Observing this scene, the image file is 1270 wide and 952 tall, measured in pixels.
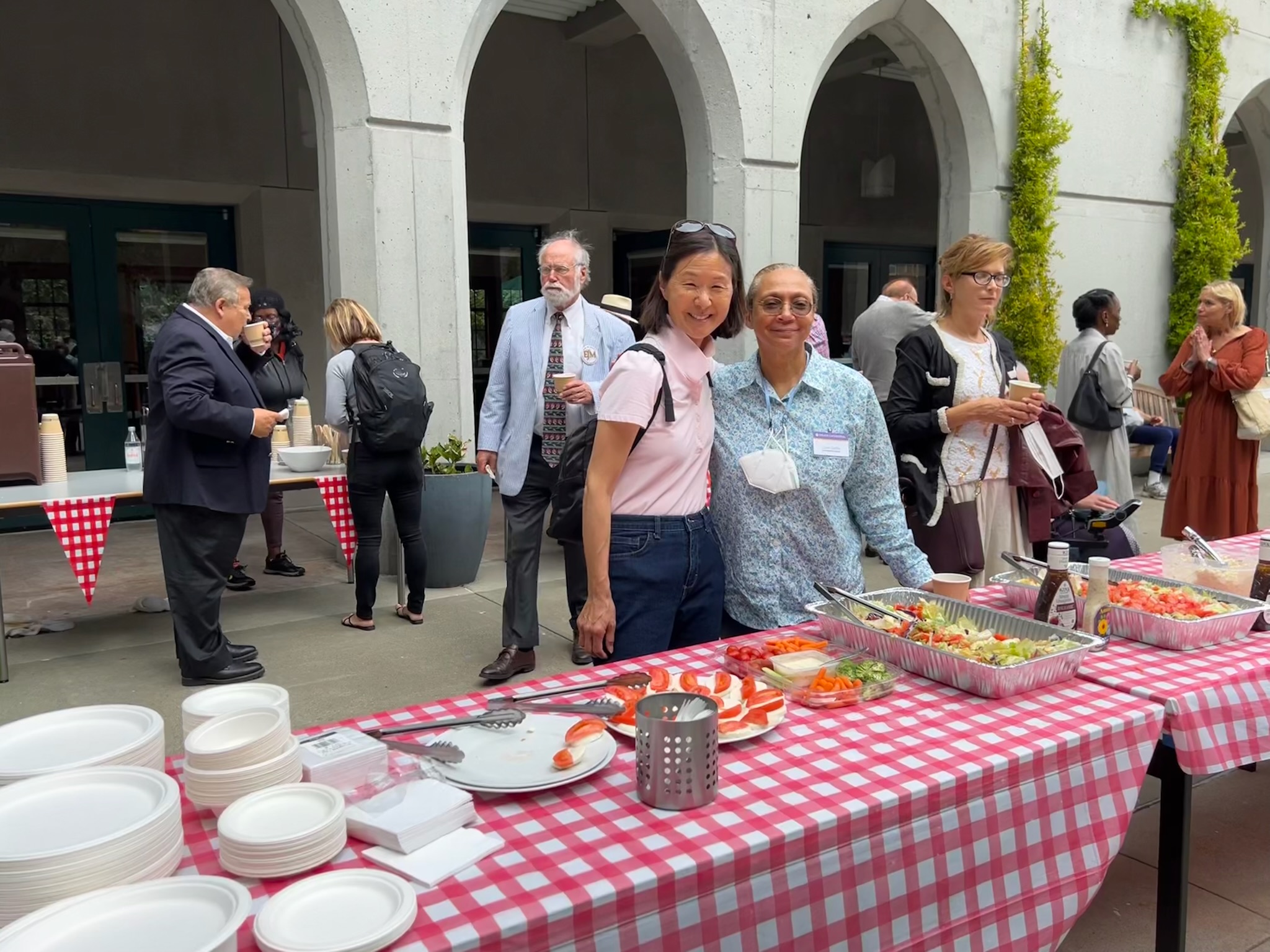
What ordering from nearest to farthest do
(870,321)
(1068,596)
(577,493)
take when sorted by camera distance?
(1068,596) < (577,493) < (870,321)

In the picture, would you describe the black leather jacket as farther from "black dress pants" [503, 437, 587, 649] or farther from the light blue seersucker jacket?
"black dress pants" [503, 437, 587, 649]

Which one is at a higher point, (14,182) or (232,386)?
(14,182)

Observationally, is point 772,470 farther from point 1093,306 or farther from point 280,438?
point 280,438

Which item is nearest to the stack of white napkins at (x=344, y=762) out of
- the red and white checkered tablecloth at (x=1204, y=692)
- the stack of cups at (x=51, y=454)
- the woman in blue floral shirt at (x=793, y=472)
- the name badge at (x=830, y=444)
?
the woman in blue floral shirt at (x=793, y=472)

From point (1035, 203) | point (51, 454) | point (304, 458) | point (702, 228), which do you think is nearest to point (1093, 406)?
point (1035, 203)

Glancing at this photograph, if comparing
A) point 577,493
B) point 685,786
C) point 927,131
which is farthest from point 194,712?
point 927,131

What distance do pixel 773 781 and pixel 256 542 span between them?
6.67 metres

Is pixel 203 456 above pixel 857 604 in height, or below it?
above

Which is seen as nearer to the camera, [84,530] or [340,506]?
[84,530]

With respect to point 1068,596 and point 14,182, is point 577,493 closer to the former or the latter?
point 1068,596

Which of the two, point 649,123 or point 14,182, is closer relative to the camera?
point 14,182

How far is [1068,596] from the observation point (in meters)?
2.21

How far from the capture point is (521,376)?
14.2ft

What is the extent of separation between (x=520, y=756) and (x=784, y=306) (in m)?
1.25
